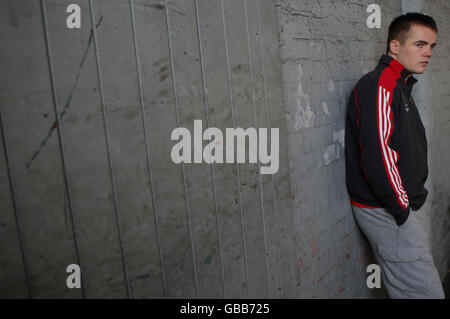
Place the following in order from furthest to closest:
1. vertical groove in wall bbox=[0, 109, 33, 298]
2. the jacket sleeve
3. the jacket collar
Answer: the jacket collar → the jacket sleeve → vertical groove in wall bbox=[0, 109, 33, 298]

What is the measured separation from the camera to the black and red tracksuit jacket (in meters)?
1.79

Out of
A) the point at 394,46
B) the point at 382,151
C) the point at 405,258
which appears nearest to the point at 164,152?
the point at 382,151

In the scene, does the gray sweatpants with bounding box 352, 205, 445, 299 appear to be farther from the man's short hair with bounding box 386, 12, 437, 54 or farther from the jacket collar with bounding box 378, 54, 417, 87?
the man's short hair with bounding box 386, 12, 437, 54

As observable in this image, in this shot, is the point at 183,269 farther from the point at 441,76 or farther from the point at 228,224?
the point at 441,76

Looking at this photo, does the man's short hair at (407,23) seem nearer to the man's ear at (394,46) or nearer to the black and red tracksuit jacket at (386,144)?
the man's ear at (394,46)

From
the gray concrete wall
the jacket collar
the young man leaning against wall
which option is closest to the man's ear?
the young man leaning against wall

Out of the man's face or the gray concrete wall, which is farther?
the man's face

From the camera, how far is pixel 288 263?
1.70 m

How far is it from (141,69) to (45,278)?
0.71 meters

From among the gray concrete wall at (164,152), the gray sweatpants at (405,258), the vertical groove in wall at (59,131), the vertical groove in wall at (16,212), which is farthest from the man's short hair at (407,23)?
the vertical groove in wall at (16,212)

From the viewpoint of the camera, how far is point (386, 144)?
5.83 ft

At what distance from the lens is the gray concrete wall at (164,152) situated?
0.88m

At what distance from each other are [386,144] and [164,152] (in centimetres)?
128

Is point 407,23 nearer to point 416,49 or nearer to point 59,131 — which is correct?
point 416,49
